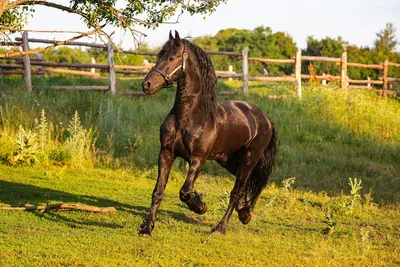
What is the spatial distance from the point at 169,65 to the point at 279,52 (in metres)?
55.3

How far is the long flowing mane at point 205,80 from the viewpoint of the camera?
799cm

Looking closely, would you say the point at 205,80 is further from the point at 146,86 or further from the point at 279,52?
the point at 279,52

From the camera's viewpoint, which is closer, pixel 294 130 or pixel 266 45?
pixel 294 130

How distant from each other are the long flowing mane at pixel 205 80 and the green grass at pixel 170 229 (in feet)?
5.07

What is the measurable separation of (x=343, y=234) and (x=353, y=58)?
155 ft

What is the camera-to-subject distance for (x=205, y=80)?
26.5 ft

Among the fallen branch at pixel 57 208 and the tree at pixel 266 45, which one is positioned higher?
the tree at pixel 266 45

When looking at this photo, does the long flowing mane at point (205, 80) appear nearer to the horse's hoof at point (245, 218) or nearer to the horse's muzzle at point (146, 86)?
the horse's muzzle at point (146, 86)

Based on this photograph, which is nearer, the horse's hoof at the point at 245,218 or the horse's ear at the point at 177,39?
the horse's ear at the point at 177,39

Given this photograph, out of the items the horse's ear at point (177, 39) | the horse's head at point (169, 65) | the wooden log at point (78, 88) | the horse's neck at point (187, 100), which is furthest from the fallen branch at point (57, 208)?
the wooden log at point (78, 88)

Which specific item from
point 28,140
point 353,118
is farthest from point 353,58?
point 28,140

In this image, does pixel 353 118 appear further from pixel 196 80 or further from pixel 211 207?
pixel 196 80

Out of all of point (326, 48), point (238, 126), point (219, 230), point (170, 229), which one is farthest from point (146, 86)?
point (326, 48)

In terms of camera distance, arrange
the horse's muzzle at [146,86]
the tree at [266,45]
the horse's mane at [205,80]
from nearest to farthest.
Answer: the horse's muzzle at [146,86] < the horse's mane at [205,80] < the tree at [266,45]
